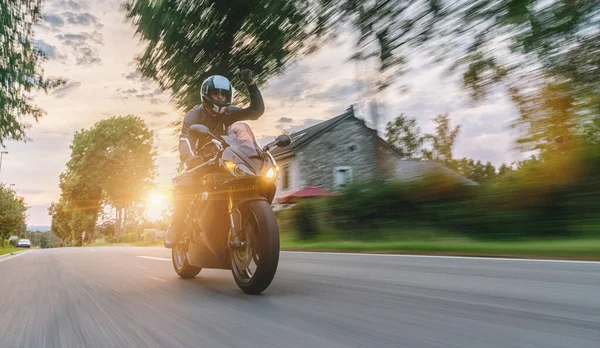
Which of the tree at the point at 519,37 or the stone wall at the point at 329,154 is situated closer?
the tree at the point at 519,37

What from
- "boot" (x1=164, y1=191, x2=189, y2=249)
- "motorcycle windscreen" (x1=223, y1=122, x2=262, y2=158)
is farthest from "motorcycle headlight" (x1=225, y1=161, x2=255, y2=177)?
"boot" (x1=164, y1=191, x2=189, y2=249)

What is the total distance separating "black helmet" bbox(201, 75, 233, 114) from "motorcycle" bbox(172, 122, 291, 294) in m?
0.40

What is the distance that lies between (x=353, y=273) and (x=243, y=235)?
5.23ft

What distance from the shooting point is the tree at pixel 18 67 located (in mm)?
13094

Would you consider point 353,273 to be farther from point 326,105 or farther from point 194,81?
point 194,81

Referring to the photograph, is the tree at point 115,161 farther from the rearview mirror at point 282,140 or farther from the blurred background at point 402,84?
the rearview mirror at point 282,140

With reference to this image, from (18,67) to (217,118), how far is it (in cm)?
1280

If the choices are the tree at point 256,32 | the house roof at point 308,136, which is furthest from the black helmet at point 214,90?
the house roof at point 308,136

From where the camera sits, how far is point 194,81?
10664 mm

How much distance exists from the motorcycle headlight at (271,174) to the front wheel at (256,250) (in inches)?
9.9

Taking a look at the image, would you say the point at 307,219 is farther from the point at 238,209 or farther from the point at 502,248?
the point at 238,209

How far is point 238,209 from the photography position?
3.60 meters

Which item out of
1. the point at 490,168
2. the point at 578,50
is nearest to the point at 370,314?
the point at 578,50

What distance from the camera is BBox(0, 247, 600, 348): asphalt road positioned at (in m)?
2.12
